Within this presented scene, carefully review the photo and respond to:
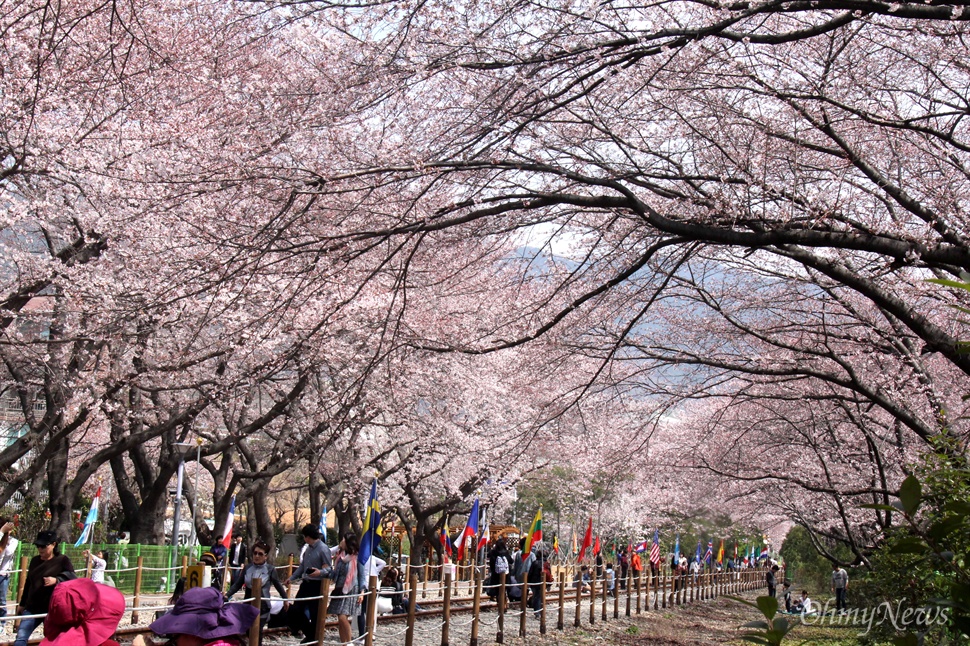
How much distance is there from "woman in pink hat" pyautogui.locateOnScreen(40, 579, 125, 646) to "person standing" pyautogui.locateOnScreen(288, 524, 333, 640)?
225 inches

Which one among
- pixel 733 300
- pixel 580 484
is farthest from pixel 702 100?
pixel 580 484

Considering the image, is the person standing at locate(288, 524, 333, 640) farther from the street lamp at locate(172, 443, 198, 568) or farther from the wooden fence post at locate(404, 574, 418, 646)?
the street lamp at locate(172, 443, 198, 568)

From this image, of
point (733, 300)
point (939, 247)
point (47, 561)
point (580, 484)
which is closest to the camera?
point (939, 247)

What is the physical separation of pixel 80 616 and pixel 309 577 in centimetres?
605

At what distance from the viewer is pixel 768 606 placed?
200 centimetres

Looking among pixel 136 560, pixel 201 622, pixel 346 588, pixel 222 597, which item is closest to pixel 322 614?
pixel 346 588

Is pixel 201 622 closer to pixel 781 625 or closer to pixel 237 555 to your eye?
pixel 781 625

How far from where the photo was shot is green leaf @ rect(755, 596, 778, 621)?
1979 mm

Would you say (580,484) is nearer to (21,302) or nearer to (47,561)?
(21,302)

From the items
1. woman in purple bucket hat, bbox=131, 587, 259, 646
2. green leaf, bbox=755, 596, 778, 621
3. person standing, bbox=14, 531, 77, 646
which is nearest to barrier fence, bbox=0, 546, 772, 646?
person standing, bbox=14, 531, 77, 646

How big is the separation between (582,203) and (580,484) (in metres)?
31.5

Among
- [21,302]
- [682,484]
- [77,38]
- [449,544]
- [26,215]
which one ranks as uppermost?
[77,38]

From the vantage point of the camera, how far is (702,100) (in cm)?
692

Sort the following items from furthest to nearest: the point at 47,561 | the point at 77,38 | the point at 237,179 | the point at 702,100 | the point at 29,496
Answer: the point at 29,496, the point at 77,38, the point at 47,561, the point at 702,100, the point at 237,179
